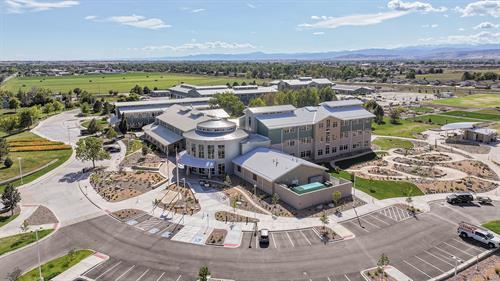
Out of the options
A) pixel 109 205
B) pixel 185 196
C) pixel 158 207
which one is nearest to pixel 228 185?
pixel 185 196

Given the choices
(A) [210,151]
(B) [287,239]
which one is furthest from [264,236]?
(A) [210,151]

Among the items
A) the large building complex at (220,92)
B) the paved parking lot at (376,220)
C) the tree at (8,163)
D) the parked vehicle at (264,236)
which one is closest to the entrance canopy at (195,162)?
the parked vehicle at (264,236)

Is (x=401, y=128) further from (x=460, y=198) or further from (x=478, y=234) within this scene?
(x=478, y=234)

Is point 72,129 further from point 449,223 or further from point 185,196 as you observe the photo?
point 449,223

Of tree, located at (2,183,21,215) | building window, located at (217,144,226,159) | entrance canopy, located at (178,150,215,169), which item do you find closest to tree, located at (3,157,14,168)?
tree, located at (2,183,21,215)

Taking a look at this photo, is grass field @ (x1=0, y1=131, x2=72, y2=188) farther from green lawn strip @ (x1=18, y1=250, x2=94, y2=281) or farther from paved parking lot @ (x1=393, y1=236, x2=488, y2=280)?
paved parking lot @ (x1=393, y1=236, x2=488, y2=280)

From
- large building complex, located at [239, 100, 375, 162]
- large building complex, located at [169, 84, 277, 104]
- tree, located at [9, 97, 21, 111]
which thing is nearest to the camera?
large building complex, located at [239, 100, 375, 162]
